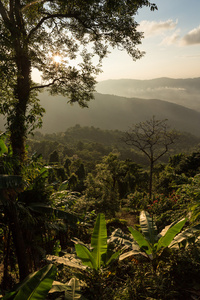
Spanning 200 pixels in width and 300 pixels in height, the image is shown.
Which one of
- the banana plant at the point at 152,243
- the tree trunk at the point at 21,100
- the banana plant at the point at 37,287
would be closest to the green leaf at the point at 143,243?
the banana plant at the point at 152,243

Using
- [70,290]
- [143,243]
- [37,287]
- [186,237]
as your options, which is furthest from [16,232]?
[186,237]

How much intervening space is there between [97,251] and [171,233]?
6.02ft

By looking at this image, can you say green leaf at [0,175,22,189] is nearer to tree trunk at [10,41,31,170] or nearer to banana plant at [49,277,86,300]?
banana plant at [49,277,86,300]

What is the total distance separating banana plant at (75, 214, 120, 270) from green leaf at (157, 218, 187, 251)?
113 cm

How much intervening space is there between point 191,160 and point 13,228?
1909 centimetres

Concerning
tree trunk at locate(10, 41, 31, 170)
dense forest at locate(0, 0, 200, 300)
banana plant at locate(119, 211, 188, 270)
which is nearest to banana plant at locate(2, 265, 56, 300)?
dense forest at locate(0, 0, 200, 300)

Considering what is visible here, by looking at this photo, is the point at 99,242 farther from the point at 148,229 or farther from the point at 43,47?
the point at 43,47

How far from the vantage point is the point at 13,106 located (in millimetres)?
6984

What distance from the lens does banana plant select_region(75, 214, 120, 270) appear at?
4410 millimetres

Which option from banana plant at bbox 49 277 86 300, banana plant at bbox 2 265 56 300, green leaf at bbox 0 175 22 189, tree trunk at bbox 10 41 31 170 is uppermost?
tree trunk at bbox 10 41 31 170

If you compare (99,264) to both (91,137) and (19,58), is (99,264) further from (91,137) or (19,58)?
(91,137)

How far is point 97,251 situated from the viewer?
4.52 m

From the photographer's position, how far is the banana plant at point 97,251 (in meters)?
4.41

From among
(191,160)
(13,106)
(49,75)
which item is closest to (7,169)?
(13,106)
